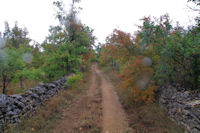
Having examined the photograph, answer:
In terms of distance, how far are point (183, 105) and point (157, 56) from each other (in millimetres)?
3330

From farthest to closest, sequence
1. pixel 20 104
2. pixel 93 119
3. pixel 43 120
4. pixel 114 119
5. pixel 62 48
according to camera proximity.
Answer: pixel 62 48 → pixel 114 119 → pixel 93 119 → pixel 43 120 → pixel 20 104

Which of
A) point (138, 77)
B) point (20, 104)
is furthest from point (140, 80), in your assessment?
point (20, 104)

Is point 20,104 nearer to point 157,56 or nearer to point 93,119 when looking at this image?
point 93,119

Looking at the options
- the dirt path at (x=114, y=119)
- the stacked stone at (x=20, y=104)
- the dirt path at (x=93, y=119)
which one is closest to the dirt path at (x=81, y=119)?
the dirt path at (x=93, y=119)

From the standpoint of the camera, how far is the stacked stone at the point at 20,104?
5.05 meters

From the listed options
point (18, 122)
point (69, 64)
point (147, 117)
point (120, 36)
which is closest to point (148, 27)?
point (120, 36)

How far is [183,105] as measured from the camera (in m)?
5.73

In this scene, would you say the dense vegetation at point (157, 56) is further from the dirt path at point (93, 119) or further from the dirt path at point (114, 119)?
the dirt path at point (93, 119)

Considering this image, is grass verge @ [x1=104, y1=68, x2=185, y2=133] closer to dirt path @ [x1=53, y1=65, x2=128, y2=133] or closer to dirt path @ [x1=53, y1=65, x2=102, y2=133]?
dirt path @ [x1=53, y1=65, x2=128, y2=133]

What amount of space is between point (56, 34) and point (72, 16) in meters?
3.34

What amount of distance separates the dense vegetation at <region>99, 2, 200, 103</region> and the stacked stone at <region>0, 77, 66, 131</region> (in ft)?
16.5

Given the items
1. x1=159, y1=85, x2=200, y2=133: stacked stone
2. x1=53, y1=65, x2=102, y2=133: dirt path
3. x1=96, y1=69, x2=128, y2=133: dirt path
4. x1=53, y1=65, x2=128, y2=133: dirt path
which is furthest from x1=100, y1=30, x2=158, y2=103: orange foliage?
x1=53, y1=65, x2=102, y2=133: dirt path

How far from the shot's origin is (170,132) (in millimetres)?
5539

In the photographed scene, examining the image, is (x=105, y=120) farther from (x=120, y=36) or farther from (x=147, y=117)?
(x=120, y=36)
